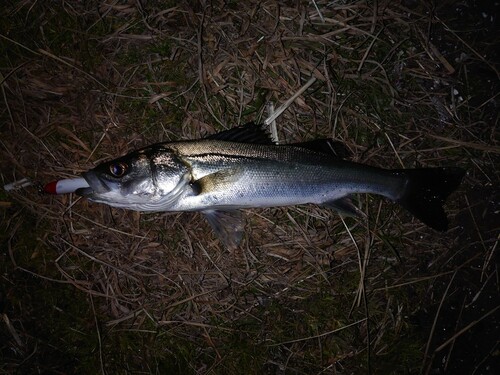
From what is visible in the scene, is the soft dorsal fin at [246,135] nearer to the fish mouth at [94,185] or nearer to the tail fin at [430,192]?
the fish mouth at [94,185]

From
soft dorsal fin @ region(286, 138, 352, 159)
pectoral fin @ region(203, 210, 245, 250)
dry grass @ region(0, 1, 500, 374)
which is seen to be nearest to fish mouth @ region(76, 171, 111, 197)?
dry grass @ region(0, 1, 500, 374)

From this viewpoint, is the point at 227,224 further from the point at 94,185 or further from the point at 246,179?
the point at 94,185

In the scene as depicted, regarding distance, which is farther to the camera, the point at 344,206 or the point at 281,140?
the point at 281,140

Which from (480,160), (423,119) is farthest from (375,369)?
(423,119)

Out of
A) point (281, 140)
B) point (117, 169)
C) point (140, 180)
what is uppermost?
point (117, 169)

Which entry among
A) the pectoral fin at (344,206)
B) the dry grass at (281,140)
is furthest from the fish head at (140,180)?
the pectoral fin at (344,206)

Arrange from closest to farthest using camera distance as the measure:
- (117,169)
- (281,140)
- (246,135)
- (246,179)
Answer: (117,169), (246,179), (246,135), (281,140)

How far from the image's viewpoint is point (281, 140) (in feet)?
10.2

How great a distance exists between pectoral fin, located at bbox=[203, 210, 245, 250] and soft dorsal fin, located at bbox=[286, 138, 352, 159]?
2.65 feet

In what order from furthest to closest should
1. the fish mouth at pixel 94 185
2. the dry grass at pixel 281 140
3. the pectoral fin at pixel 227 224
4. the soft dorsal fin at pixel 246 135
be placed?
1. the dry grass at pixel 281 140
2. the pectoral fin at pixel 227 224
3. the soft dorsal fin at pixel 246 135
4. the fish mouth at pixel 94 185

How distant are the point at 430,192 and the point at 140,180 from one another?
2417mm

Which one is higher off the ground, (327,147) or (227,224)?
(327,147)

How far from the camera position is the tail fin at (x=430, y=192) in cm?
282

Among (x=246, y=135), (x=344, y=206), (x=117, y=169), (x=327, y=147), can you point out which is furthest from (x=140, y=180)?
(x=344, y=206)
